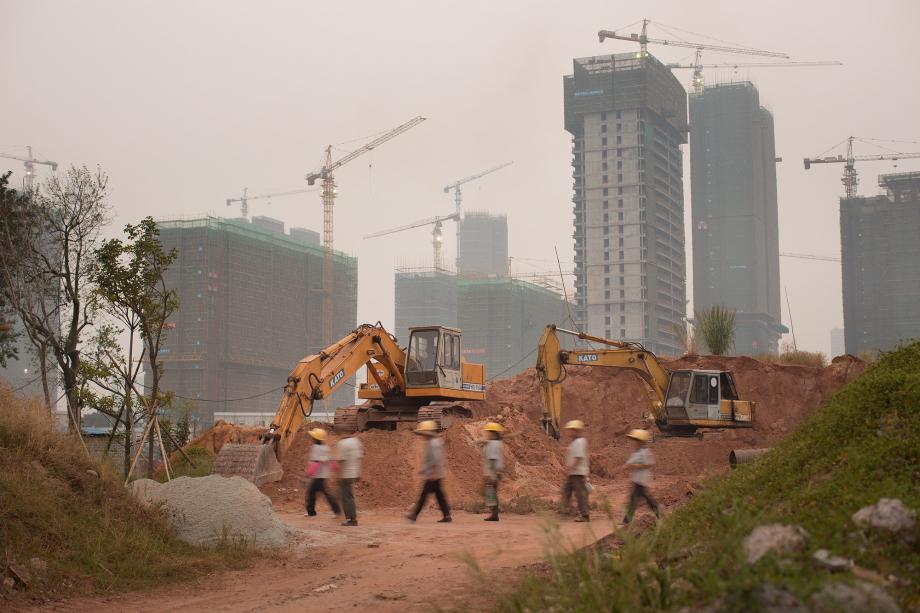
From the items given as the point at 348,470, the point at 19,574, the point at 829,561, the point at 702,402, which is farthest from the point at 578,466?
the point at 702,402

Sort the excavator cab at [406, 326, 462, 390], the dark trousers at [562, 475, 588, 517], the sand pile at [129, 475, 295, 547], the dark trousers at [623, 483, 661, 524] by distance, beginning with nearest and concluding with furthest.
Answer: the sand pile at [129, 475, 295, 547], the dark trousers at [623, 483, 661, 524], the dark trousers at [562, 475, 588, 517], the excavator cab at [406, 326, 462, 390]

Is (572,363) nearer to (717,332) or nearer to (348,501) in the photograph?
(348,501)

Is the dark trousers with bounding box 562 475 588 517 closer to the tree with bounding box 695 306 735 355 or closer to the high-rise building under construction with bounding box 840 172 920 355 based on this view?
the tree with bounding box 695 306 735 355

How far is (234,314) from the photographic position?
151m

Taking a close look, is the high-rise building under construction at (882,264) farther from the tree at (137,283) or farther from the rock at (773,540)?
the rock at (773,540)

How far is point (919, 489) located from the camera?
8281 millimetres

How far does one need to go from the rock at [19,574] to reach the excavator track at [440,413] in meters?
15.9

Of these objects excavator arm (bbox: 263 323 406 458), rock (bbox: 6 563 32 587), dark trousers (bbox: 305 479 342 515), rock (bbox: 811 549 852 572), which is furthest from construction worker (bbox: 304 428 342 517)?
rock (bbox: 811 549 852 572)

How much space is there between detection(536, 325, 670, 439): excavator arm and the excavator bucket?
Answer: 978 centimetres

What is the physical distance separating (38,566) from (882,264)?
178645 mm

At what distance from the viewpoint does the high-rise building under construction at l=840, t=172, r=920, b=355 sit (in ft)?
545

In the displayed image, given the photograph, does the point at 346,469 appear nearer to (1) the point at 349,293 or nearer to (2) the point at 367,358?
(2) the point at 367,358

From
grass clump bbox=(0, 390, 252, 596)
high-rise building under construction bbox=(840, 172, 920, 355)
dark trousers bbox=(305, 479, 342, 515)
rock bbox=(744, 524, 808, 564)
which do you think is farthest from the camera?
high-rise building under construction bbox=(840, 172, 920, 355)

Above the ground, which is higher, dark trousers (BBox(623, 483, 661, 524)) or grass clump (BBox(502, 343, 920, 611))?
grass clump (BBox(502, 343, 920, 611))
